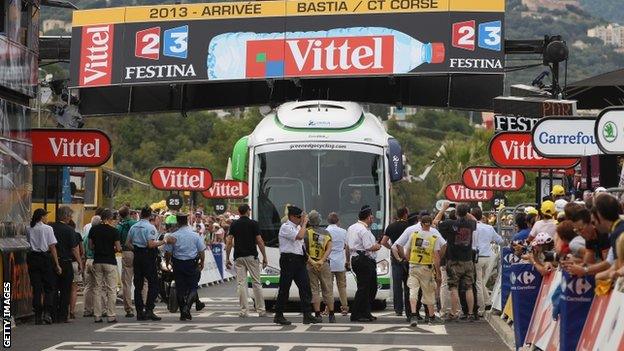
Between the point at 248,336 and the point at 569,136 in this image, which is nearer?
the point at 569,136

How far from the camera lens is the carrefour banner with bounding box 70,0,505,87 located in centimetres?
3209

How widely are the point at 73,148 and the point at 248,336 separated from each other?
5754 mm

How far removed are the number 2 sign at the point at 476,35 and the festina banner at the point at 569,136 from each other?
44.2ft

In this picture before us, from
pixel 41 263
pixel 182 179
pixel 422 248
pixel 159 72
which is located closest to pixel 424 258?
pixel 422 248

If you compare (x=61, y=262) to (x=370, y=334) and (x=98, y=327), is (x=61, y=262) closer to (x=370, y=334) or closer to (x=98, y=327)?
(x=98, y=327)

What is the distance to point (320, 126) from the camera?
26922mm

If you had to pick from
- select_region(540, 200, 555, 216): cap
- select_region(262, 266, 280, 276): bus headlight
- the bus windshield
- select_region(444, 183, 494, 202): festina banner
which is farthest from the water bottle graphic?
select_region(540, 200, 555, 216): cap

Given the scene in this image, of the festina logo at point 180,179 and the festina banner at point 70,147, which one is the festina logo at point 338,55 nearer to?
the festina logo at point 180,179

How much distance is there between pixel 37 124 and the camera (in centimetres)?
2691

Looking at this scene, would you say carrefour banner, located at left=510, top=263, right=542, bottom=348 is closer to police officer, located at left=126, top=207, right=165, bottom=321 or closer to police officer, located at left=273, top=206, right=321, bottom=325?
police officer, located at left=273, top=206, right=321, bottom=325

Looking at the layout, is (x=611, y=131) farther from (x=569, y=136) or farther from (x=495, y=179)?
(x=495, y=179)

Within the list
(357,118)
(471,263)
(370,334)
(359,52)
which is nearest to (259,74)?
(359,52)

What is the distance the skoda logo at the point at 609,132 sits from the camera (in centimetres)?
1492

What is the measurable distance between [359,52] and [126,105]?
6271 mm
